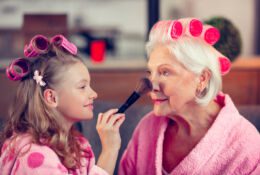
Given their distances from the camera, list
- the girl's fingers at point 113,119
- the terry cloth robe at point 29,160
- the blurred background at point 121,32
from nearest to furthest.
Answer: the terry cloth robe at point 29,160, the girl's fingers at point 113,119, the blurred background at point 121,32

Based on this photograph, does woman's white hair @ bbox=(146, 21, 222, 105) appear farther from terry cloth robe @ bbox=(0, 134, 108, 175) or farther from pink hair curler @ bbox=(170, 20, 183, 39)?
terry cloth robe @ bbox=(0, 134, 108, 175)

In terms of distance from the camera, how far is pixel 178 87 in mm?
1216

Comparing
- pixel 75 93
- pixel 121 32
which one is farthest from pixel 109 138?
pixel 121 32

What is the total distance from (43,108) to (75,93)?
0.07 meters

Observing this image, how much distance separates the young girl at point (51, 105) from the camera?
44.6 inches

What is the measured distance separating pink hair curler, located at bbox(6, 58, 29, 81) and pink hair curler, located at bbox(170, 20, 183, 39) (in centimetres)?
32

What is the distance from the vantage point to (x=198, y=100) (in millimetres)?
1229

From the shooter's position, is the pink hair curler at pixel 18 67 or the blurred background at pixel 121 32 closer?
the pink hair curler at pixel 18 67

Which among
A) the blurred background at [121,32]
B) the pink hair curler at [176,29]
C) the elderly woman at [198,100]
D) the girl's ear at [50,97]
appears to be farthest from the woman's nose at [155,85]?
the blurred background at [121,32]

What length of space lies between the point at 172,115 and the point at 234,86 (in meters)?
0.83

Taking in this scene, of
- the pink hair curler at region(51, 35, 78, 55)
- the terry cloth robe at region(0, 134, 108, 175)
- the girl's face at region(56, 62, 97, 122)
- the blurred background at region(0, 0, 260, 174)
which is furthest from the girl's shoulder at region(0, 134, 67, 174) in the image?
the blurred background at region(0, 0, 260, 174)

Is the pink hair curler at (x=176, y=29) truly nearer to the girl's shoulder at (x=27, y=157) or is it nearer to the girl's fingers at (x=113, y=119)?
the girl's fingers at (x=113, y=119)

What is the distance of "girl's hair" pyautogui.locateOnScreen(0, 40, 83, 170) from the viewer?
3.73 ft

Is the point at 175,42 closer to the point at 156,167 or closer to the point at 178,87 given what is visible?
the point at 178,87
